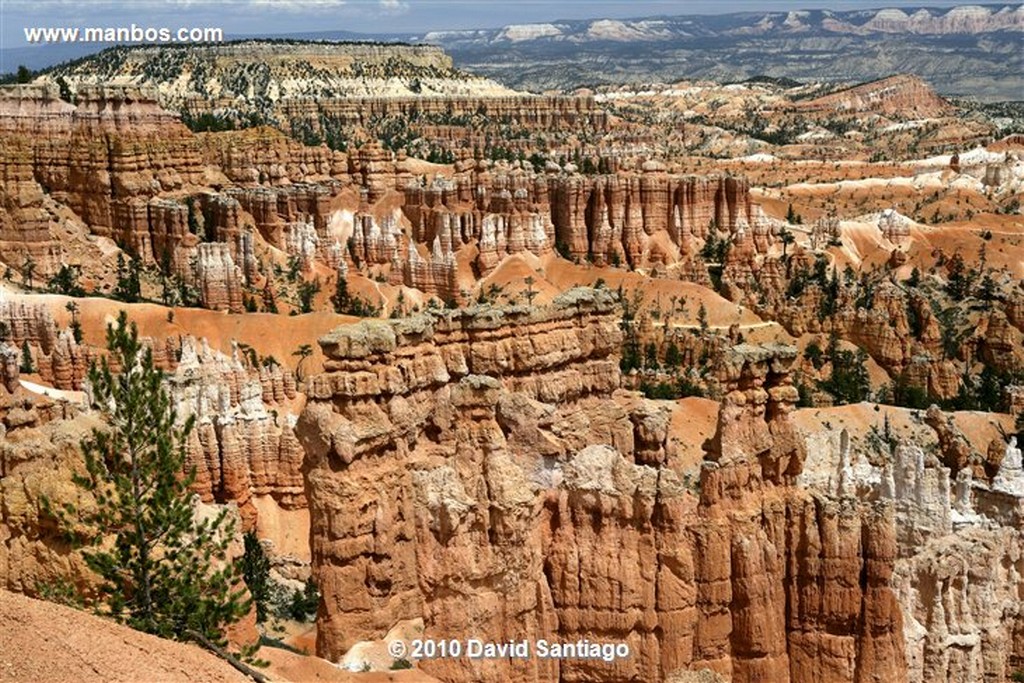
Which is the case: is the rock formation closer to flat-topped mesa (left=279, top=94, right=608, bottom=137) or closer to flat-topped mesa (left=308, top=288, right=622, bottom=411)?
flat-topped mesa (left=308, top=288, right=622, bottom=411)

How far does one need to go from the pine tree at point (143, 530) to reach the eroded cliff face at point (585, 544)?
7.41 feet

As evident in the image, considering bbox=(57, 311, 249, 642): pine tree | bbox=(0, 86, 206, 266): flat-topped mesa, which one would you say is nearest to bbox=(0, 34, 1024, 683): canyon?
bbox=(0, 86, 206, 266): flat-topped mesa

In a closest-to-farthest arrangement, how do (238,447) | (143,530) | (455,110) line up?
(143,530), (238,447), (455,110)

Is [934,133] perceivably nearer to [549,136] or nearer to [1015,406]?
[549,136]

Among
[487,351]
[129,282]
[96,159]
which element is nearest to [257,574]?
[487,351]

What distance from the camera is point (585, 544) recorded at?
735 inches

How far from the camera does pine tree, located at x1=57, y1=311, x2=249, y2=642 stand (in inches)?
633

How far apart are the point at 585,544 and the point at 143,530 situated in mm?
6741

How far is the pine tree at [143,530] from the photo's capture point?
16.1 m

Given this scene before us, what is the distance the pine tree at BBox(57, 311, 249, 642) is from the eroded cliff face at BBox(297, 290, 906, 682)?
2.26 meters

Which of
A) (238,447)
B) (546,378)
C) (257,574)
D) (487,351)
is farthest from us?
(238,447)

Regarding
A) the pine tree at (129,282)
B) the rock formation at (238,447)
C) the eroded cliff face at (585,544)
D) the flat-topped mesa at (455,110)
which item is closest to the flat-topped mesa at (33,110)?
the pine tree at (129,282)

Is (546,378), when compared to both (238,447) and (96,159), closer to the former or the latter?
(238,447)

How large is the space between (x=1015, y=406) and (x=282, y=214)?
39660mm
